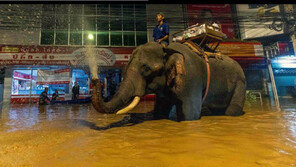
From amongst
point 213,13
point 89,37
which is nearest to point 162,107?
point 89,37

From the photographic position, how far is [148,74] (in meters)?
3.34

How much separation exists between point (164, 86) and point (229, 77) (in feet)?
6.87

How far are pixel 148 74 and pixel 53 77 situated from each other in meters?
12.9

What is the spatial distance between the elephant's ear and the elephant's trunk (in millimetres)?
662

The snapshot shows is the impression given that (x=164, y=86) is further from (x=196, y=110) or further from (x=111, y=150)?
(x=111, y=150)

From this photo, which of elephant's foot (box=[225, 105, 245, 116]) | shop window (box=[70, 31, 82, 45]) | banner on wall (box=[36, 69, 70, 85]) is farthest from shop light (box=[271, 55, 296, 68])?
banner on wall (box=[36, 69, 70, 85])

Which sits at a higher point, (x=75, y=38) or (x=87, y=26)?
(x=87, y=26)

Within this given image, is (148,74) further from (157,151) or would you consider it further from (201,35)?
(201,35)

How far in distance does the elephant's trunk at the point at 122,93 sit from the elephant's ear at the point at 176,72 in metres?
0.66

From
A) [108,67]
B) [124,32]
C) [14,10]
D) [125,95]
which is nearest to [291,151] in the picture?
[125,95]

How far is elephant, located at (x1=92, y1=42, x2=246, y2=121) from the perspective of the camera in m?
3.07

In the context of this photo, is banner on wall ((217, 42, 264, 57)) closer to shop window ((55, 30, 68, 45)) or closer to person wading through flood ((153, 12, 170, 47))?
person wading through flood ((153, 12, 170, 47))

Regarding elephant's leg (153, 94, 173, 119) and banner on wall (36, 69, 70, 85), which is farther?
banner on wall (36, 69, 70, 85)

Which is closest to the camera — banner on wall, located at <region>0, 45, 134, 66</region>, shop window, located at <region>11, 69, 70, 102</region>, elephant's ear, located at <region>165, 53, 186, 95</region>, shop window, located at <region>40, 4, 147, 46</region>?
elephant's ear, located at <region>165, 53, 186, 95</region>
